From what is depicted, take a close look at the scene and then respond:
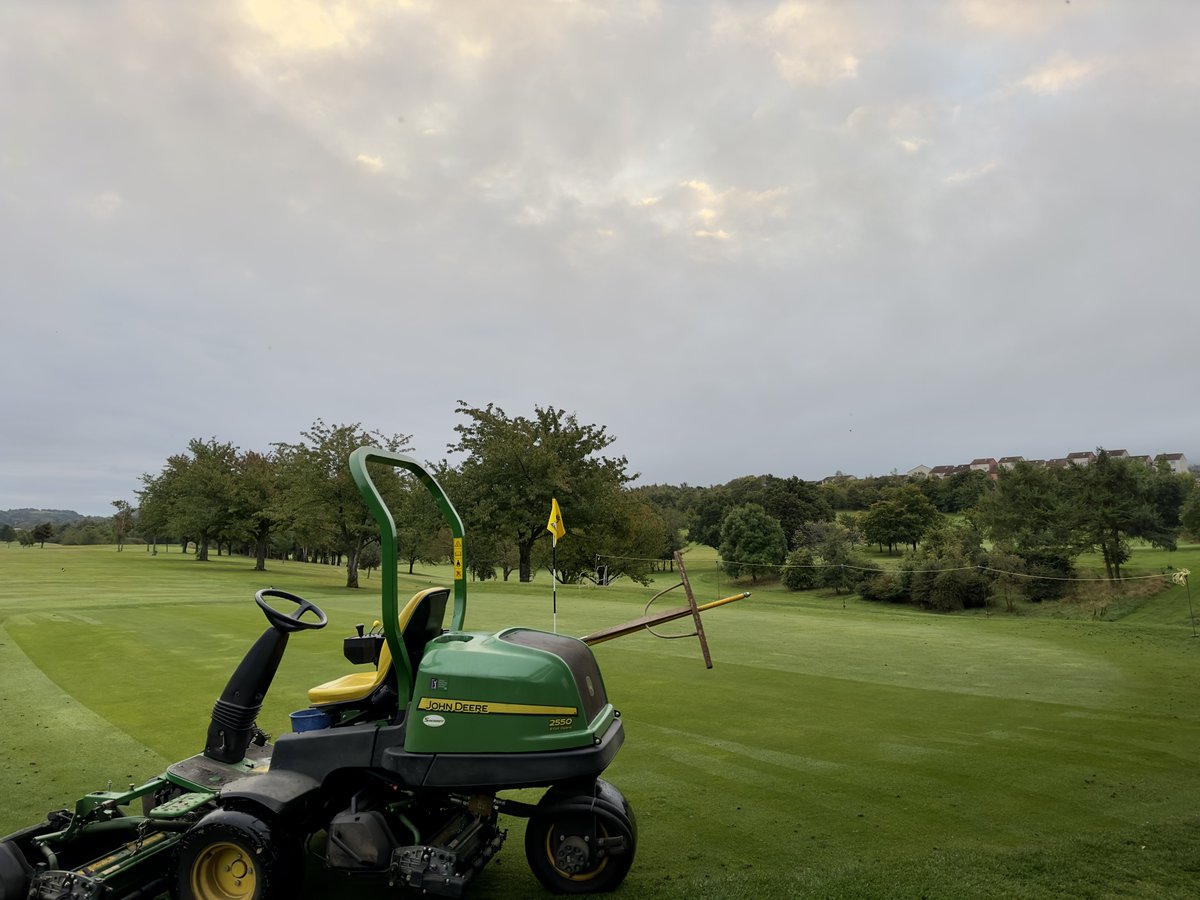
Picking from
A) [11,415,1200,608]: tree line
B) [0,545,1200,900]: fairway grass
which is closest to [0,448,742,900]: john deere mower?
[0,545,1200,900]: fairway grass

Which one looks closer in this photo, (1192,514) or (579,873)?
(579,873)

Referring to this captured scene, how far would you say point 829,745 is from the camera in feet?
25.0

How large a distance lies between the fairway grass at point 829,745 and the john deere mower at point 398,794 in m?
0.48

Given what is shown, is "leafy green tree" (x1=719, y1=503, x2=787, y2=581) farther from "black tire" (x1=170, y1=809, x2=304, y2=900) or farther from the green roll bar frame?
"black tire" (x1=170, y1=809, x2=304, y2=900)

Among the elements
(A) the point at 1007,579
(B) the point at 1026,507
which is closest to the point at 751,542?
(B) the point at 1026,507

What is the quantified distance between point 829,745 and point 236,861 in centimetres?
573

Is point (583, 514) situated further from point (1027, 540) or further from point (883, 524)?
point (883, 524)

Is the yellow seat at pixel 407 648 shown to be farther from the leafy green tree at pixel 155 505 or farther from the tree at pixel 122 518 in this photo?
the tree at pixel 122 518

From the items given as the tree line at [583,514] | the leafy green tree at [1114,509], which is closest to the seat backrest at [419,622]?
the tree line at [583,514]

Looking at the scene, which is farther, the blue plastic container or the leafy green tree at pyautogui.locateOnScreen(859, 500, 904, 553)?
the leafy green tree at pyautogui.locateOnScreen(859, 500, 904, 553)

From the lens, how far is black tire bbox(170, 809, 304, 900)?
152 inches

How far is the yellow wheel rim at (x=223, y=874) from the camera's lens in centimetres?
398

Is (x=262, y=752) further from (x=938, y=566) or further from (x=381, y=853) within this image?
(x=938, y=566)

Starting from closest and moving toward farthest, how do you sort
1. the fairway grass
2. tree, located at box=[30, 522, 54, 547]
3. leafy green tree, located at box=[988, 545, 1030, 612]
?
1. the fairway grass
2. leafy green tree, located at box=[988, 545, 1030, 612]
3. tree, located at box=[30, 522, 54, 547]
